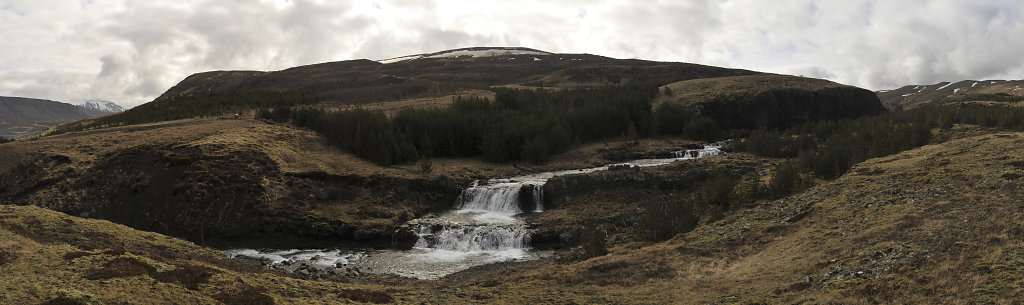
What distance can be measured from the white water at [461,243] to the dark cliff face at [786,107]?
3331 cm

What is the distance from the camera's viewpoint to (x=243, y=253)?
2566cm

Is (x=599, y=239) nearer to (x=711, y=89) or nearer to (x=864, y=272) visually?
(x=864, y=272)

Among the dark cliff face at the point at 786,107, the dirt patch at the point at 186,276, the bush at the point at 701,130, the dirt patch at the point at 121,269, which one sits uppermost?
the dark cliff face at the point at 786,107

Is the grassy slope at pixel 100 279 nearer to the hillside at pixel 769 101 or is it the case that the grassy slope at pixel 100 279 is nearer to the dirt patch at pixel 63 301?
the dirt patch at pixel 63 301

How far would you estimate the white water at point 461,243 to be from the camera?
23.1 metres

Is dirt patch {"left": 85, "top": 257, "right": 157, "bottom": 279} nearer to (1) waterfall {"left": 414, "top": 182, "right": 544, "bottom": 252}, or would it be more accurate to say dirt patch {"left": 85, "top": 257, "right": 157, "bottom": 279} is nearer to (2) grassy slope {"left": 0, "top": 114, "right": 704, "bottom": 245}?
(1) waterfall {"left": 414, "top": 182, "right": 544, "bottom": 252}

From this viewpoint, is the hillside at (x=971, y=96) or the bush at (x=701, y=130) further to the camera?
the hillside at (x=971, y=96)

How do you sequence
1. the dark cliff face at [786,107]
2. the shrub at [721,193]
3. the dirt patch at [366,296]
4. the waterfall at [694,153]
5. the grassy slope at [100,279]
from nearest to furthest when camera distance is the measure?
the grassy slope at [100,279] → the dirt patch at [366,296] → the shrub at [721,193] → the waterfall at [694,153] → the dark cliff face at [786,107]

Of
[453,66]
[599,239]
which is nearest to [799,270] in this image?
[599,239]

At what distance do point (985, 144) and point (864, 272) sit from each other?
18.8 m

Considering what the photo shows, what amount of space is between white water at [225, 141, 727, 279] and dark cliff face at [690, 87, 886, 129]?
33.3 m

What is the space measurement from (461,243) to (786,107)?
5096 cm

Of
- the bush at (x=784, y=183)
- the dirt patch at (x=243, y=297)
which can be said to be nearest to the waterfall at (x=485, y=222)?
the bush at (x=784, y=183)

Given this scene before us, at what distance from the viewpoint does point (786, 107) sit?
203 feet
